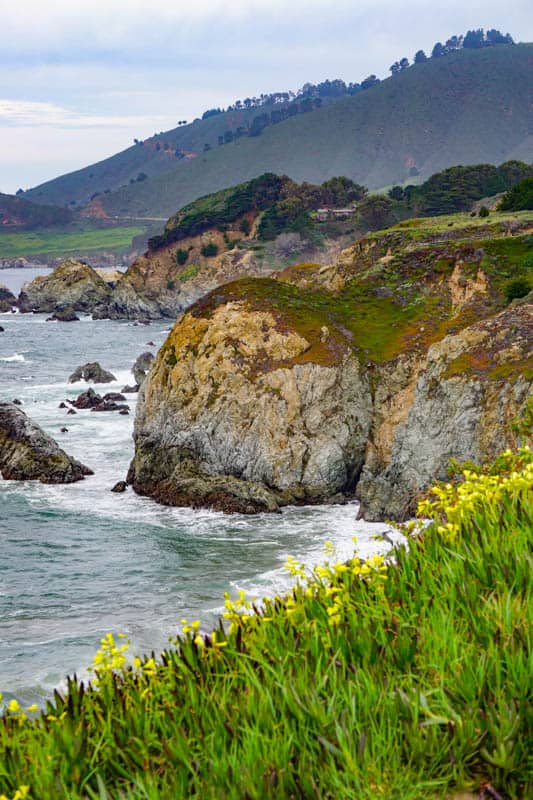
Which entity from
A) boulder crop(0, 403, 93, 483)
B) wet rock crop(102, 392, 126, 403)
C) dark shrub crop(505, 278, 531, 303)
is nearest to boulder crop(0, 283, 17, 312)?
wet rock crop(102, 392, 126, 403)

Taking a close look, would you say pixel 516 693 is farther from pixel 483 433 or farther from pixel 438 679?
pixel 483 433

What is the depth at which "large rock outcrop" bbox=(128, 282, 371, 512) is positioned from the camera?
35094 millimetres

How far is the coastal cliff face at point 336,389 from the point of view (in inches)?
1276

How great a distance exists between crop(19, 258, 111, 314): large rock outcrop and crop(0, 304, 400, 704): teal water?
100m

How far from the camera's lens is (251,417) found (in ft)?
119

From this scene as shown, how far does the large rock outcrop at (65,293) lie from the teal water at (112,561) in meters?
100

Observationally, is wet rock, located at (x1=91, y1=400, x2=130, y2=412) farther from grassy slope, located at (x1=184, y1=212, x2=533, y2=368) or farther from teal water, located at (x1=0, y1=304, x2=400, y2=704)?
grassy slope, located at (x1=184, y1=212, x2=533, y2=368)

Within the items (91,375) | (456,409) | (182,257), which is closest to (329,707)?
(456,409)

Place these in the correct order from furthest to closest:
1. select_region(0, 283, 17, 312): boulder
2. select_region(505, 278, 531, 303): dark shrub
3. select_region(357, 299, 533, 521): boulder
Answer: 1. select_region(0, 283, 17, 312): boulder
2. select_region(505, 278, 531, 303): dark shrub
3. select_region(357, 299, 533, 521): boulder

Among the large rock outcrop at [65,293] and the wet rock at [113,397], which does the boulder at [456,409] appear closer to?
the wet rock at [113,397]

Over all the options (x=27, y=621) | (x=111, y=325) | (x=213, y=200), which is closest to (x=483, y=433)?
(x=27, y=621)

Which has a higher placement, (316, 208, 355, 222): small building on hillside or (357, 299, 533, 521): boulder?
(316, 208, 355, 222): small building on hillside

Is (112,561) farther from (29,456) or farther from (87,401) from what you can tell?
(87,401)

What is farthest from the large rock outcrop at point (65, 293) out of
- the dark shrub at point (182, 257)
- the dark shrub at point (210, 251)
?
the dark shrub at point (210, 251)
